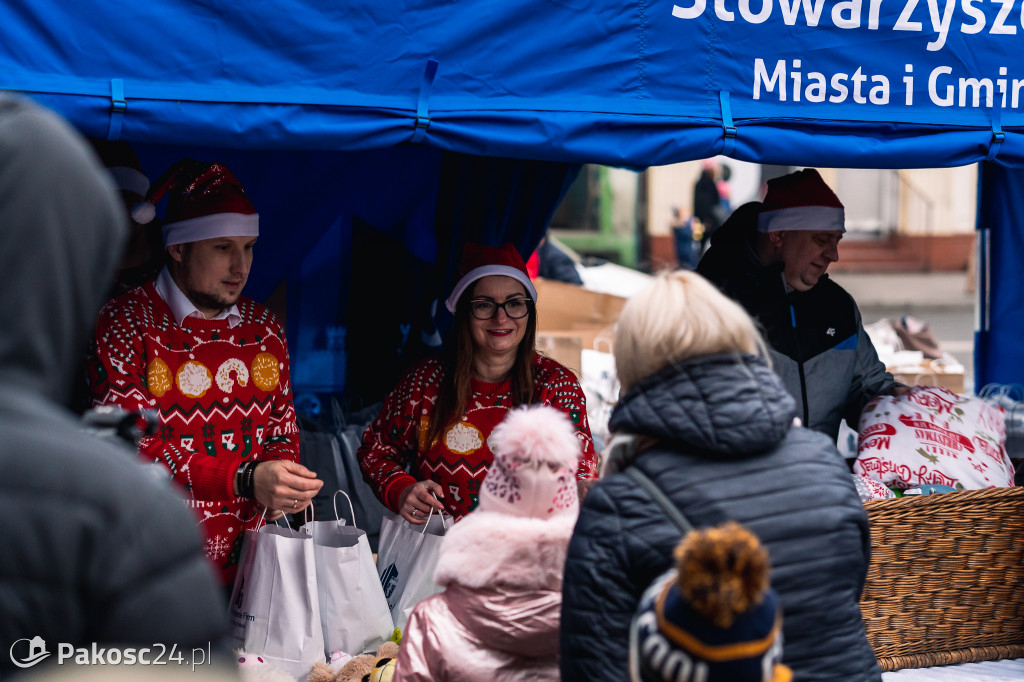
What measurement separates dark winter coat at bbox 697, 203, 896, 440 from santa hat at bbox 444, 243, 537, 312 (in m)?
0.80

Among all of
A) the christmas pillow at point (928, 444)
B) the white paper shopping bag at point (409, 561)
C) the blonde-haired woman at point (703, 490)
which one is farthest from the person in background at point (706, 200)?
the blonde-haired woman at point (703, 490)

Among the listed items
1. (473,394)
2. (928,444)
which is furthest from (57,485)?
(928,444)

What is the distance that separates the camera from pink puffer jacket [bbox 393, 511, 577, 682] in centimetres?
221

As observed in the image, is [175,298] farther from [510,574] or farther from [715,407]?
[715,407]

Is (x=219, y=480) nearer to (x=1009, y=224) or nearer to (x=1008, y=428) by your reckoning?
(x=1008, y=428)

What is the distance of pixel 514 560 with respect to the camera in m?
2.20

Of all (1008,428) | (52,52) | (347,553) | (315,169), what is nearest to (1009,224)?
(1008,428)

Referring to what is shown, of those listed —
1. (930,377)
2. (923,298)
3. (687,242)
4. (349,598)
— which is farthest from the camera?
(923,298)

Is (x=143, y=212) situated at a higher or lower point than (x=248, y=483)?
higher

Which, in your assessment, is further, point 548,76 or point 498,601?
point 548,76

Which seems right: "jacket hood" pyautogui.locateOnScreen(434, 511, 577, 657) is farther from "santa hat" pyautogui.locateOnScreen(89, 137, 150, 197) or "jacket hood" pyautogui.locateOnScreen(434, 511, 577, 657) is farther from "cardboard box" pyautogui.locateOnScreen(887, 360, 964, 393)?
"cardboard box" pyautogui.locateOnScreen(887, 360, 964, 393)

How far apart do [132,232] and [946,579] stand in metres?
2.91

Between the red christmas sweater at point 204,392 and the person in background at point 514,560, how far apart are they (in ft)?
3.15

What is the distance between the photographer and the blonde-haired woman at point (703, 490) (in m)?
1.84
